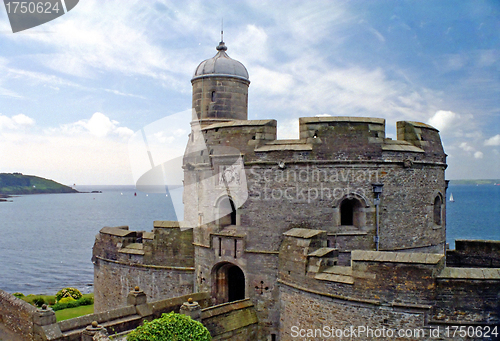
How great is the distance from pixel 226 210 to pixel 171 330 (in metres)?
5.94

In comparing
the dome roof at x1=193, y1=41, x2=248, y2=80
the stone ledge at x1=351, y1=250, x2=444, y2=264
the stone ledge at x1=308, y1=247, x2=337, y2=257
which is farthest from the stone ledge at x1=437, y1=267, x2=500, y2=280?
the dome roof at x1=193, y1=41, x2=248, y2=80

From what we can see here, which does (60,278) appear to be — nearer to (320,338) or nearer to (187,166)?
(187,166)

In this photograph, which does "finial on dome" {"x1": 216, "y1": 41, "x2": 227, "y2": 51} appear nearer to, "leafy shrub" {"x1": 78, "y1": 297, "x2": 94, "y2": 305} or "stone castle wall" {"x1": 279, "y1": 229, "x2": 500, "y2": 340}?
"stone castle wall" {"x1": 279, "y1": 229, "x2": 500, "y2": 340}

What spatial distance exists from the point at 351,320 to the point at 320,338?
4.56 ft

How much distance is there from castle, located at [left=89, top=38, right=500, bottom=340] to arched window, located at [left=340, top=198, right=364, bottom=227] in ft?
0.15

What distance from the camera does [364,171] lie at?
15.7m

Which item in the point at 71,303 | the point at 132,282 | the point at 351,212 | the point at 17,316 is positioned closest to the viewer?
the point at 17,316

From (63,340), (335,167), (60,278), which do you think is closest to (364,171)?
(335,167)

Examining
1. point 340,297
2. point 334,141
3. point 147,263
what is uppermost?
point 334,141

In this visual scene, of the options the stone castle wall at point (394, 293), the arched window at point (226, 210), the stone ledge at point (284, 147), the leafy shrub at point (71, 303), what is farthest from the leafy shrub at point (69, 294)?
the stone castle wall at point (394, 293)

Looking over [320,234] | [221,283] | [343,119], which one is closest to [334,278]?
[320,234]

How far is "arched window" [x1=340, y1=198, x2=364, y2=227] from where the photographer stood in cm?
1586

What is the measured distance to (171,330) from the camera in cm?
1255

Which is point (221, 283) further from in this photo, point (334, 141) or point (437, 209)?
point (437, 209)
